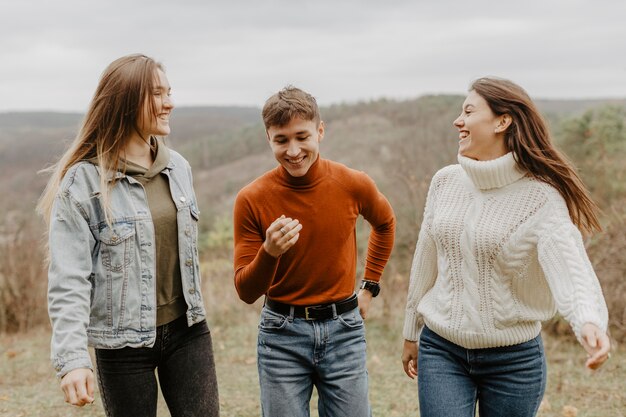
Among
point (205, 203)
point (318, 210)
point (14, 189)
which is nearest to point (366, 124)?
point (205, 203)

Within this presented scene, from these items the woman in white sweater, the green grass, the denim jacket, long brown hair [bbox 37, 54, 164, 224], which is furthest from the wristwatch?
the green grass

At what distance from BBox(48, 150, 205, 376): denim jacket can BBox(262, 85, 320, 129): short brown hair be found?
1.90ft

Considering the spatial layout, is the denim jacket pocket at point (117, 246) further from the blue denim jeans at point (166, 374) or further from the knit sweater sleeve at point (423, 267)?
the knit sweater sleeve at point (423, 267)

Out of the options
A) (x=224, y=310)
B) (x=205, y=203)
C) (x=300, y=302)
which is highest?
(x=300, y=302)

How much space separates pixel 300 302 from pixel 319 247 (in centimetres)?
25

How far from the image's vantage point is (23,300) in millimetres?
9242

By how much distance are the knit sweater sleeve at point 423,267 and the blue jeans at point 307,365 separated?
32cm

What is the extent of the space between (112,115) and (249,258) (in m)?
0.81

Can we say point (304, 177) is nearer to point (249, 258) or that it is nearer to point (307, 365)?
point (249, 258)

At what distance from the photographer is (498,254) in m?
2.82

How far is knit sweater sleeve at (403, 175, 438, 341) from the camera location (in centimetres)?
307

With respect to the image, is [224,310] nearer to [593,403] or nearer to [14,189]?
[593,403]

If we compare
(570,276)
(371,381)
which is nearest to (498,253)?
(570,276)

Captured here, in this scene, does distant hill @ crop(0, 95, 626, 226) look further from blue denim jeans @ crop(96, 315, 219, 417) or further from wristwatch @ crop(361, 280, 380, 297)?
blue denim jeans @ crop(96, 315, 219, 417)
